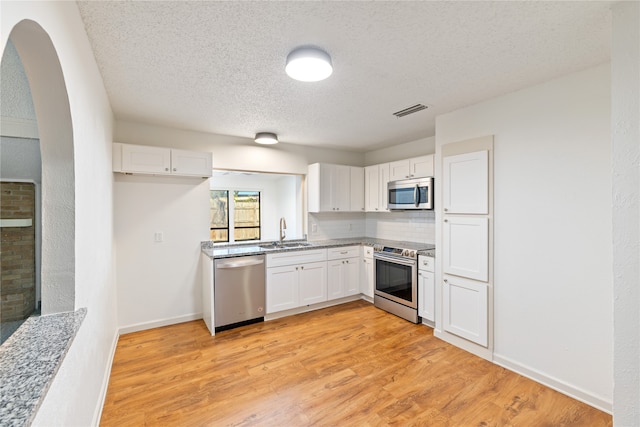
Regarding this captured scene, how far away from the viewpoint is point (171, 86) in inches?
93.3

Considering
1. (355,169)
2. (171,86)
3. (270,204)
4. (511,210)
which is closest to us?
(171,86)

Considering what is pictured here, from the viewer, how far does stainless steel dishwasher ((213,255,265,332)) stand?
130 inches

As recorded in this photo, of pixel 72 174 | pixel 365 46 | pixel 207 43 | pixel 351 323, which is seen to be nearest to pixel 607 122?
pixel 365 46

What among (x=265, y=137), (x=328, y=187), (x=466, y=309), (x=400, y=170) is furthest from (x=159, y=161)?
(x=466, y=309)

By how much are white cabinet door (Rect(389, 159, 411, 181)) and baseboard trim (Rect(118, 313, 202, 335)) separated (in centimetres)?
330

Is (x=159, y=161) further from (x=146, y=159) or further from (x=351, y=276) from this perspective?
(x=351, y=276)

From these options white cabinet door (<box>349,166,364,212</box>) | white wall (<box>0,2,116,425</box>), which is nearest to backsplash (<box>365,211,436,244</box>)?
white cabinet door (<box>349,166,364,212</box>)

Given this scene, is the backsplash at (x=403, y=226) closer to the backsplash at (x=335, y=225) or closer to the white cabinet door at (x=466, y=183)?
the backsplash at (x=335, y=225)

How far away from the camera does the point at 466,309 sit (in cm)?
287

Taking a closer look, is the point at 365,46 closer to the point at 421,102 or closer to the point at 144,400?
the point at 421,102

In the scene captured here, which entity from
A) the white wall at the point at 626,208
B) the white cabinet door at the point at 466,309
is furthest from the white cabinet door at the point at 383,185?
the white wall at the point at 626,208

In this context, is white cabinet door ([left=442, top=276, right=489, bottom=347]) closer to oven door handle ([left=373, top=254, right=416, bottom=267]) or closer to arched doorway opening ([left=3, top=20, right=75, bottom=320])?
oven door handle ([left=373, top=254, right=416, bottom=267])

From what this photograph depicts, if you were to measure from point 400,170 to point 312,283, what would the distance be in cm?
204

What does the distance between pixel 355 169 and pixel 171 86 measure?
3.00 metres
